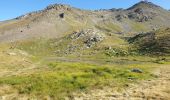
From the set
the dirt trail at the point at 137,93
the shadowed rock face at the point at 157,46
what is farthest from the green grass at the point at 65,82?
the shadowed rock face at the point at 157,46

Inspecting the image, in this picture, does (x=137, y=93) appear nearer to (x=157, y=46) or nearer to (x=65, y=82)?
(x=65, y=82)

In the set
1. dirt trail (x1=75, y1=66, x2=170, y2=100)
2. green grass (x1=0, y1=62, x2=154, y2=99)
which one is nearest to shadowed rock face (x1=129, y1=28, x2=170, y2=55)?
green grass (x1=0, y1=62, x2=154, y2=99)

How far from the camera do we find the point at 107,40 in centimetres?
19600

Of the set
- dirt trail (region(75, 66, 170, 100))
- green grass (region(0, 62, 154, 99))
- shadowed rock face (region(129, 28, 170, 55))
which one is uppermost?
shadowed rock face (region(129, 28, 170, 55))

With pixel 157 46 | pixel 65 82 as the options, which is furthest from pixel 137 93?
pixel 157 46

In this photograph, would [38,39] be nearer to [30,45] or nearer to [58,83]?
[30,45]

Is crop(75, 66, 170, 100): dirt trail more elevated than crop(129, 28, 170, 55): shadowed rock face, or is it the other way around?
crop(129, 28, 170, 55): shadowed rock face

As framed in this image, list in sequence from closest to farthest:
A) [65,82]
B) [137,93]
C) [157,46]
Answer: [137,93]
[65,82]
[157,46]

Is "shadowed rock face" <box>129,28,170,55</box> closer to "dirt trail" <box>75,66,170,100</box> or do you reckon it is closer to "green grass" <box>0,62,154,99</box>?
"green grass" <box>0,62,154,99</box>

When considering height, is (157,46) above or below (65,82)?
above

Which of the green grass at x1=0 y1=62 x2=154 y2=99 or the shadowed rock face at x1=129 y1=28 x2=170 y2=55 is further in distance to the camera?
the shadowed rock face at x1=129 y1=28 x2=170 y2=55

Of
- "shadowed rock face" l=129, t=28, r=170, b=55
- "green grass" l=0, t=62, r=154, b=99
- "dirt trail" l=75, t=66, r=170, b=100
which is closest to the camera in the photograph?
"dirt trail" l=75, t=66, r=170, b=100

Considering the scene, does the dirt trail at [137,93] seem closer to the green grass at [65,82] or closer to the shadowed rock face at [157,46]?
the green grass at [65,82]

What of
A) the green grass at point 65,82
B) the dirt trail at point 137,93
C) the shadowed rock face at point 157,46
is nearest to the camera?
the dirt trail at point 137,93
